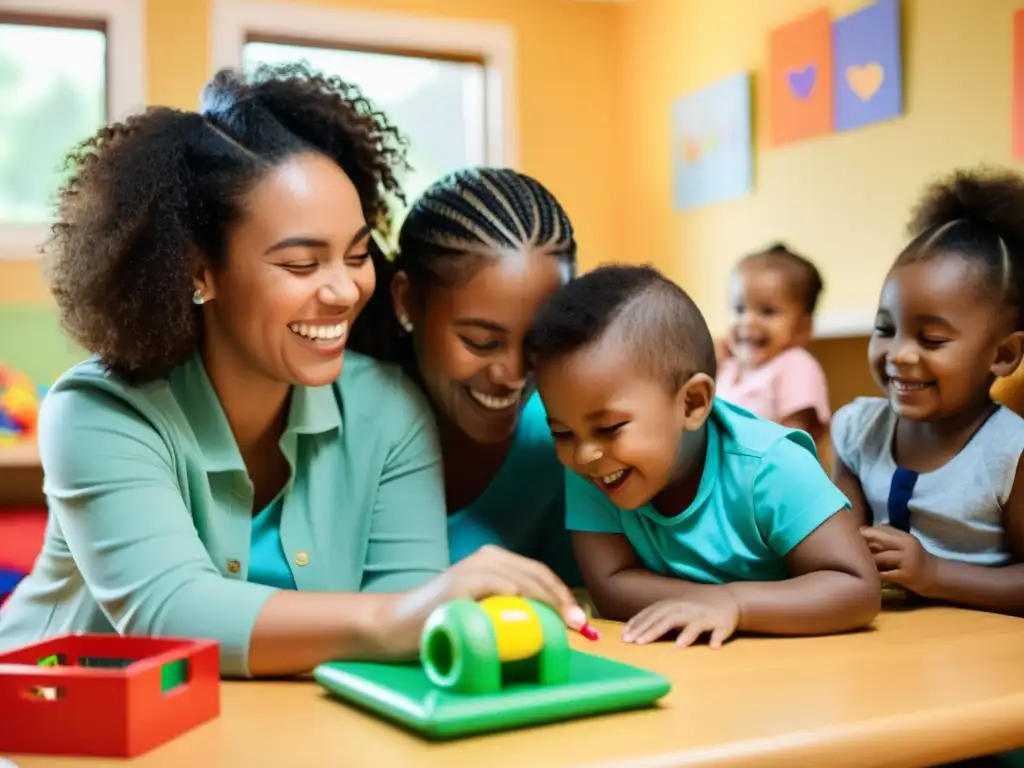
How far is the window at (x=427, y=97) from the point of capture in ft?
13.1

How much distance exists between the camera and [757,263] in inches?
116

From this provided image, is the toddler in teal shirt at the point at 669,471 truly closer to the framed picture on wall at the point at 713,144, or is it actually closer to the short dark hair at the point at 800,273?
the short dark hair at the point at 800,273

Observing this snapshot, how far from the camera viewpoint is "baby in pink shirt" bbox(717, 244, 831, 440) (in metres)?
2.76

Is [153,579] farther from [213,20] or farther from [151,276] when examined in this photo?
[213,20]

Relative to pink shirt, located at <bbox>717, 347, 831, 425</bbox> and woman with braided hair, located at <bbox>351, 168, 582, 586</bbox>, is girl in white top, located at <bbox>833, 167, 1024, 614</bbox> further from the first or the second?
pink shirt, located at <bbox>717, 347, 831, 425</bbox>

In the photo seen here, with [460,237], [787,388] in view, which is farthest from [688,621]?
[787,388]

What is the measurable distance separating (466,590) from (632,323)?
453 millimetres

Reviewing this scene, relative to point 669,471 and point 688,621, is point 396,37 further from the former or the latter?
point 688,621

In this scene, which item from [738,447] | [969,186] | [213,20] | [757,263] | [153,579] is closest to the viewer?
[153,579]

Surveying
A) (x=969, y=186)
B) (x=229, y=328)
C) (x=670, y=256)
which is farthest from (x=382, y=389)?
(x=670, y=256)

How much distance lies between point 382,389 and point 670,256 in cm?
276

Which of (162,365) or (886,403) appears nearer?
(162,365)

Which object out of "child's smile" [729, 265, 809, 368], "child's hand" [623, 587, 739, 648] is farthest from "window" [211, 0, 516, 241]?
"child's hand" [623, 587, 739, 648]

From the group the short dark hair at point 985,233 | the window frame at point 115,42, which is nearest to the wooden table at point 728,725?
the short dark hair at point 985,233
